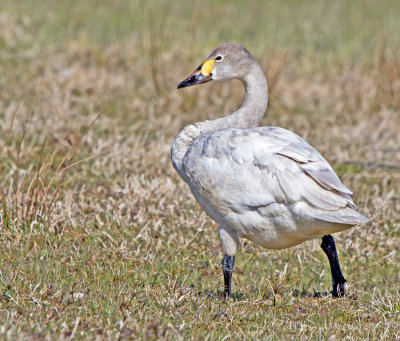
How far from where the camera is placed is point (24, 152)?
7340 millimetres

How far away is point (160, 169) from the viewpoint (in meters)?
7.18

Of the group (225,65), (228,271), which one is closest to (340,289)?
(228,271)

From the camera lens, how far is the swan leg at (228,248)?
4.77 m

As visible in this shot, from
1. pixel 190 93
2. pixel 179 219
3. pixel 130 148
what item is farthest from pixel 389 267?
pixel 190 93

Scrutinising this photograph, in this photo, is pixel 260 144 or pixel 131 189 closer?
pixel 260 144

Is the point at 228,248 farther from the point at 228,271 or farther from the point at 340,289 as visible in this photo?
the point at 340,289

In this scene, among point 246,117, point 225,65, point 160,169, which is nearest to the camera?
point 246,117

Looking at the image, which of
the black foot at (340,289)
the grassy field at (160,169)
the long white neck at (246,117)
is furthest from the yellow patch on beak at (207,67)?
the black foot at (340,289)

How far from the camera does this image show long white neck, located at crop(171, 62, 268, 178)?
512 centimetres

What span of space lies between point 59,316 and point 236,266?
200 cm

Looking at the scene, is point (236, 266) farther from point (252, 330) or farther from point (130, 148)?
point (130, 148)

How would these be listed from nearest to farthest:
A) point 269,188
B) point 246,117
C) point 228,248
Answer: point 269,188
point 228,248
point 246,117

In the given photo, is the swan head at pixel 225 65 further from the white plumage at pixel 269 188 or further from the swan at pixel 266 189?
the white plumage at pixel 269 188

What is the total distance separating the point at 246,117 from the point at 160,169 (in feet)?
6.73
